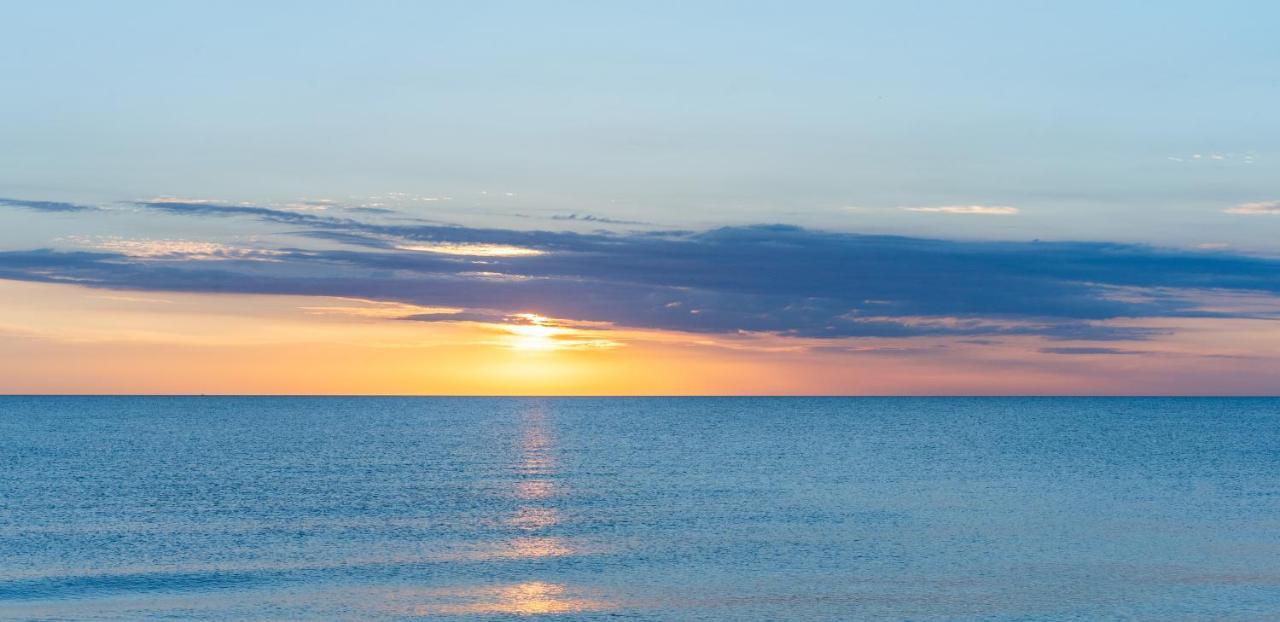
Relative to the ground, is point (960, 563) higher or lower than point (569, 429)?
higher

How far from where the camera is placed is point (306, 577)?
48312 millimetres

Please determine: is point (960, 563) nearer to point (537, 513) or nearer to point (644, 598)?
point (644, 598)

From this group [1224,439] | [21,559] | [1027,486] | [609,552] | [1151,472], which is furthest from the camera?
[1224,439]

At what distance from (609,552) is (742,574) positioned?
7.50 meters

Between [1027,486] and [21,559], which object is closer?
[21,559]

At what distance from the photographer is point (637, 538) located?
191 feet

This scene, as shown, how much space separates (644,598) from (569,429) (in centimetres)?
14333

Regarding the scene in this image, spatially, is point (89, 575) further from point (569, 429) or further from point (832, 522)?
point (569, 429)

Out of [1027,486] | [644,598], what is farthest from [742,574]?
[1027,486]

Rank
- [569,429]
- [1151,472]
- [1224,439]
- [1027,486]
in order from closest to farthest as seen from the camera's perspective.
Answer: [1027,486] < [1151,472] < [1224,439] < [569,429]

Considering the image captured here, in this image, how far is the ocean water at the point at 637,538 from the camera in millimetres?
43656

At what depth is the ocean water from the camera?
43656 mm

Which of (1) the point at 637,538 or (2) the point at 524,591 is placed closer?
(2) the point at 524,591

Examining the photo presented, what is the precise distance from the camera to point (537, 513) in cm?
6800
